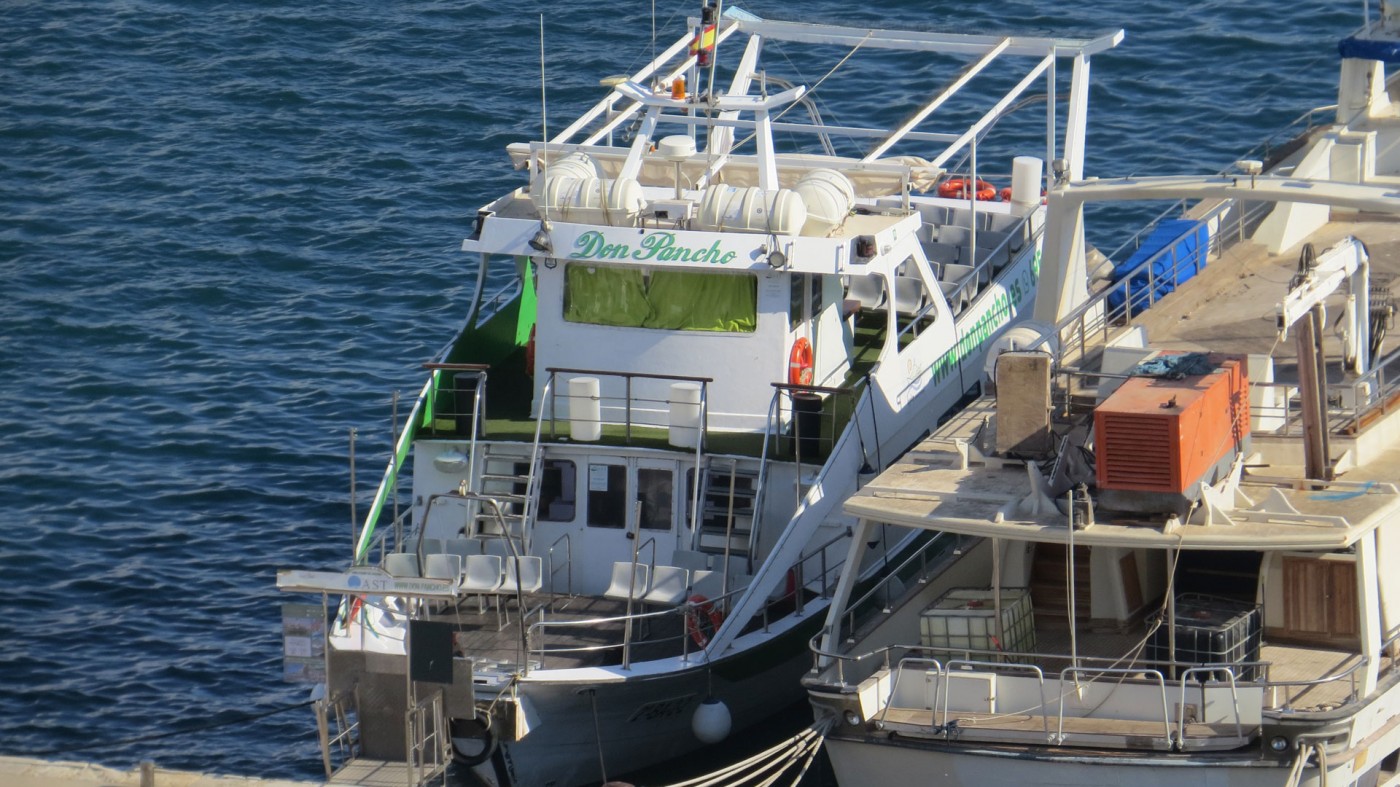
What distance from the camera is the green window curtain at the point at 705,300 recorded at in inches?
922

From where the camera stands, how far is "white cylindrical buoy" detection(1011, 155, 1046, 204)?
28875 mm

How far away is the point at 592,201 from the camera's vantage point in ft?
77.1

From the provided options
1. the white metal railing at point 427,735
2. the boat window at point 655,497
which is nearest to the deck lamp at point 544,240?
the boat window at point 655,497

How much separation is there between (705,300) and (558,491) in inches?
103

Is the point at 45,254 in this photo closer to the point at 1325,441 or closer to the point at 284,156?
the point at 284,156

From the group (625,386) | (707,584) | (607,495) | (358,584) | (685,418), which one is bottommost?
(707,584)

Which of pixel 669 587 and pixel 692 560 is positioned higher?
pixel 692 560

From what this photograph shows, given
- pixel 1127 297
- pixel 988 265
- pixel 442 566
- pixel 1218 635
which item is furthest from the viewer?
pixel 988 265

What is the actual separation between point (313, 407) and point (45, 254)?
8004 millimetres

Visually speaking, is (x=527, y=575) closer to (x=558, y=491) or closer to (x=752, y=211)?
(x=558, y=491)

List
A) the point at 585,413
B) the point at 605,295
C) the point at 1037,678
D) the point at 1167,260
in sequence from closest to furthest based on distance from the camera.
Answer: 1. the point at 1037,678
2. the point at 585,413
3. the point at 605,295
4. the point at 1167,260

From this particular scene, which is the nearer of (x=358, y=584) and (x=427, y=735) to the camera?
(x=358, y=584)

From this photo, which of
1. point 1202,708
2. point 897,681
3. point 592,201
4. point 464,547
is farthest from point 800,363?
point 1202,708

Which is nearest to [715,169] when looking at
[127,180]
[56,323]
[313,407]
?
[313,407]
